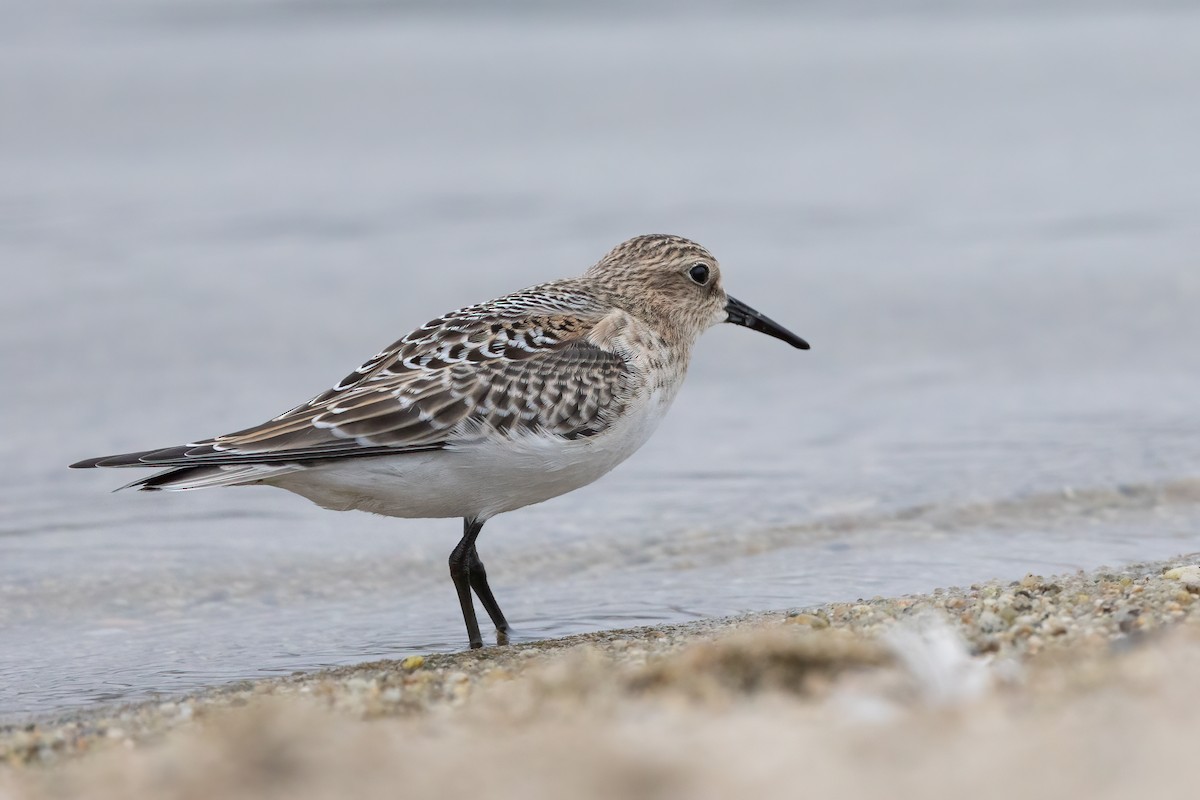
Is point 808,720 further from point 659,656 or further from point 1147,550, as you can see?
point 1147,550

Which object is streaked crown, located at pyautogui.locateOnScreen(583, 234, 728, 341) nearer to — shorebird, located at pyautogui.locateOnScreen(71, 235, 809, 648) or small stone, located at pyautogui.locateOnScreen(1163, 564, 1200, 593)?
shorebird, located at pyautogui.locateOnScreen(71, 235, 809, 648)

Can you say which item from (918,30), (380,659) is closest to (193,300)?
(380,659)

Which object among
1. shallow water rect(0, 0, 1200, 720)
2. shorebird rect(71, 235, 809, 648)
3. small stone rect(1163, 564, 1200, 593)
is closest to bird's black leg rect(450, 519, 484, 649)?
shorebird rect(71, 235, 809, 648)

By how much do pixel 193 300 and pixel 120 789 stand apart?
916cm

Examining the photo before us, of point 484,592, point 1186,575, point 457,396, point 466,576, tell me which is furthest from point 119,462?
point 1186,575

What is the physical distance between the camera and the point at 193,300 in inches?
492

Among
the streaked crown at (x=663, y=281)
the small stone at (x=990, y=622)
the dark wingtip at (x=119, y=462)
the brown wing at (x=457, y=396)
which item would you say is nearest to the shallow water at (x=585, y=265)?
the dark wingtip at (x=119, y=462)

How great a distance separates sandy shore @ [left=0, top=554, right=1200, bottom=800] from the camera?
3.36 m

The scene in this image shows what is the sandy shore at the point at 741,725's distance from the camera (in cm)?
336

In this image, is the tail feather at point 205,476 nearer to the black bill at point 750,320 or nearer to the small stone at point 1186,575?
the black bill at point 750,320

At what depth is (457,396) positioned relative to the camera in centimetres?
634

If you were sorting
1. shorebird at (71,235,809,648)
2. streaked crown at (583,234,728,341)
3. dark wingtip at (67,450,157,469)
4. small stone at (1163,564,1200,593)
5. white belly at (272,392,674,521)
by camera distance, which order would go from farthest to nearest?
streaked crown at (583,234,728,341), white belly at (272,392,674,521), shorebird at (71,235,809,648), small stone at (1163,564,1200,593), dark wingtip at (67,450,157,469)

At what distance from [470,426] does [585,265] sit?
6.76 m

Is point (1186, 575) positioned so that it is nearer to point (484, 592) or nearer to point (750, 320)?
point (750, 320)
